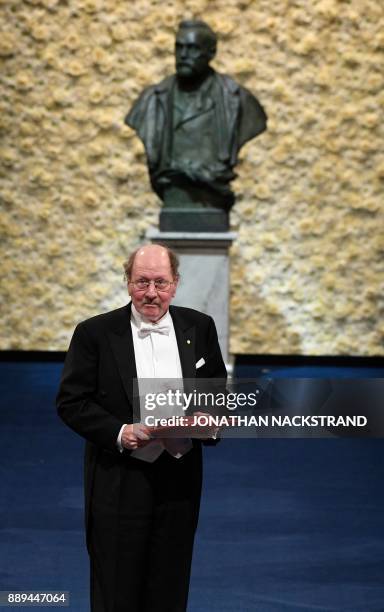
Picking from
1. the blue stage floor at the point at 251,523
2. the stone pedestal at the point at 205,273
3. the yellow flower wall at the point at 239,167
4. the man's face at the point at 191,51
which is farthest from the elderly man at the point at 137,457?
the yellow flower wall at the point at 239,167

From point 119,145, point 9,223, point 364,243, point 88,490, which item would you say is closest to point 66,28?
point 119,145

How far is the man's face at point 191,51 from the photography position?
272 inches

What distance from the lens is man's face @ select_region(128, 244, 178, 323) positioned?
2387 millimetres

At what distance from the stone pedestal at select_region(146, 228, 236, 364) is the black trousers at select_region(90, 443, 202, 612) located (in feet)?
16.0

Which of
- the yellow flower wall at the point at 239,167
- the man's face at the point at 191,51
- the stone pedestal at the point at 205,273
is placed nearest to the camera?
the man's face at the point at 191,51

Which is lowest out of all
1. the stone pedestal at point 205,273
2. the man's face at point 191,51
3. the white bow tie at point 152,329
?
the stone pedestal at point 205,273

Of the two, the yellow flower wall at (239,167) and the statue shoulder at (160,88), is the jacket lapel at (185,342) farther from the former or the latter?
the yellow flower wall at (239,167)

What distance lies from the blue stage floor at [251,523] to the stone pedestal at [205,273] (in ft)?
5.24

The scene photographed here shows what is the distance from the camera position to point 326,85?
823 cm

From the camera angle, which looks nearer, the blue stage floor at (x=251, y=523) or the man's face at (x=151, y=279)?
the man's face at (x=151, y=279)

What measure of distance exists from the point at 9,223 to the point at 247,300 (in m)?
1.90

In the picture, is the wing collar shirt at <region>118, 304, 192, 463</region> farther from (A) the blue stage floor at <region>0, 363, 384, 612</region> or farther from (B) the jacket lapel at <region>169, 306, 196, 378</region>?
(A) the blue stage floor at <region>0, 363, 384, 612</region>

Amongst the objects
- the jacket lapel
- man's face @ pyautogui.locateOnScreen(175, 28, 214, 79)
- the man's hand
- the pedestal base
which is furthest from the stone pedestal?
the man's hand

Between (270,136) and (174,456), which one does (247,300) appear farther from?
(174,456)
